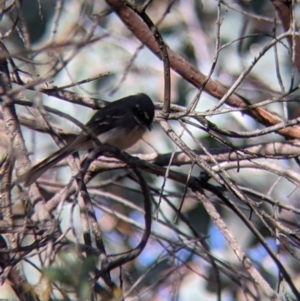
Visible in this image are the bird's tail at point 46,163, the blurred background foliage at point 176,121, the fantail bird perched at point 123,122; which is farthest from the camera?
the blurred background foliage at point 176,121

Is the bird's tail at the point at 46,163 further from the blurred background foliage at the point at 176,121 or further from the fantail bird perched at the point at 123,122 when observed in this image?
the blurred background foliage at the point at 176,121

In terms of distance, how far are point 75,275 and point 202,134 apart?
12.1 feet

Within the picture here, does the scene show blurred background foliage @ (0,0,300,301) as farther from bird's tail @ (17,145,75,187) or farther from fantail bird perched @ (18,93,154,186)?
bird's tail @ (17,145,75,187)

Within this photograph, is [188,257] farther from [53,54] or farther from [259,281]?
[53,54]

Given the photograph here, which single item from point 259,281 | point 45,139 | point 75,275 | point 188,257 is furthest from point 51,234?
point 45,139

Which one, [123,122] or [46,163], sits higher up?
[123,122]

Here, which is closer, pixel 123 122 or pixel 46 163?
pixel 46 163

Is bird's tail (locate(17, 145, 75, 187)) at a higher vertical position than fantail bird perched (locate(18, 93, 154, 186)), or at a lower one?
lower

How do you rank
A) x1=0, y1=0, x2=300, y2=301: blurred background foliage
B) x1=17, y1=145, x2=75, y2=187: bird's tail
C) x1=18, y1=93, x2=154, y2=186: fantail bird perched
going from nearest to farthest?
x1=17, y1=145, x2=75, y2=187: bird's tail, x1=18, y1=93, x2=154, y2=186: fantail bird perched, x1=0, y1=0, x2=300, y2=301: blurred background foliage

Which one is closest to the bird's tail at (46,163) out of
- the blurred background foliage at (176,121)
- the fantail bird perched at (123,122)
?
the fantail bird perched at (123,122)

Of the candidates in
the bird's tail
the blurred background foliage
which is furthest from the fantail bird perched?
the bird's tail

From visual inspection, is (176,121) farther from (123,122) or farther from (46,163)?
(46,163)

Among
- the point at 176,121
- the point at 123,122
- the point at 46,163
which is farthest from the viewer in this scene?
the point at 176,121

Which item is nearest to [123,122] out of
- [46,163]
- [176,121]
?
[176,121]
